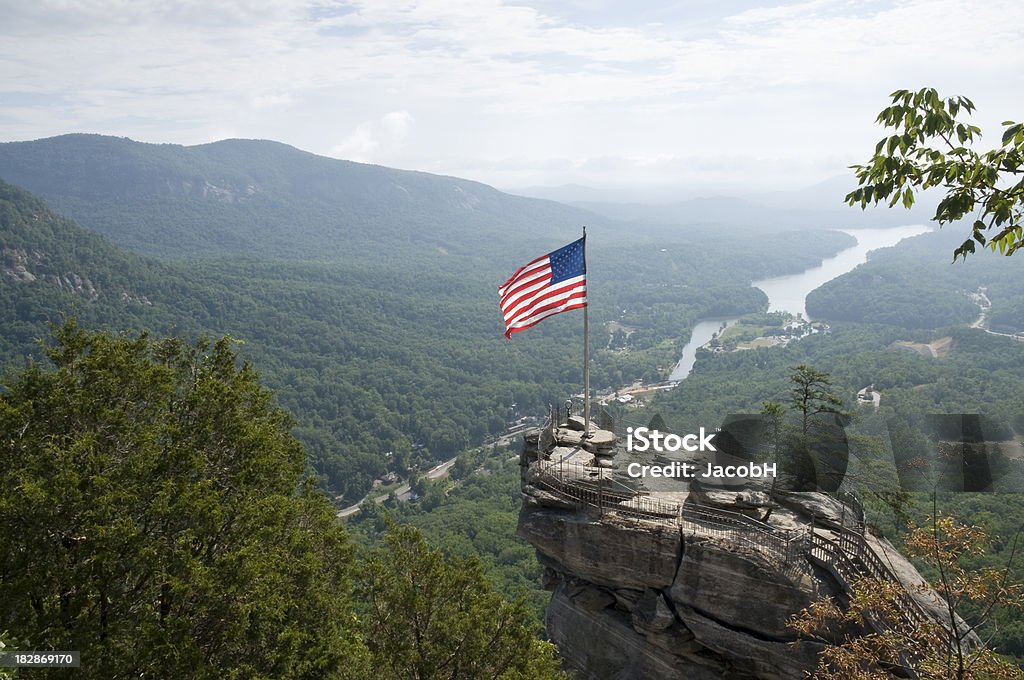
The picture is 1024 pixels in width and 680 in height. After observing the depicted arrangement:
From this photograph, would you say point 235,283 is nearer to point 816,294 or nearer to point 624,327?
point 624,327

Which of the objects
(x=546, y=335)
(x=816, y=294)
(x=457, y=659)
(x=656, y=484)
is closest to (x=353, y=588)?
(x=457, y=659)

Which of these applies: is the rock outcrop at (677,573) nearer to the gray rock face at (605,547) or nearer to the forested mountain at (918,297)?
the gray rock face at (605,547)

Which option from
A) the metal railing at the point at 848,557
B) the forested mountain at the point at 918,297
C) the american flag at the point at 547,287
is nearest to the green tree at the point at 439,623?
the metal railing at the point at 848,557

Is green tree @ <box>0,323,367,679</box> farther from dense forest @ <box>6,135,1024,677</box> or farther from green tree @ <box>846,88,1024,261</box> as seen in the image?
green tree @ <box>846,88,1024,261</box>

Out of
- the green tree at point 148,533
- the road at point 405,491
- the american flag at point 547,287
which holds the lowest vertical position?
the road at point 405,491

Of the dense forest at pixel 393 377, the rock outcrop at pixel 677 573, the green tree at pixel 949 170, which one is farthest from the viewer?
Result: the rock outcrop at pixel 677 573

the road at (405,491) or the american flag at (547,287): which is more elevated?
the american flag at (547,287)

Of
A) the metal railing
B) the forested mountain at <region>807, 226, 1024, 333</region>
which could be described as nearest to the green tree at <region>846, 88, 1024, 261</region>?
the metal railing
